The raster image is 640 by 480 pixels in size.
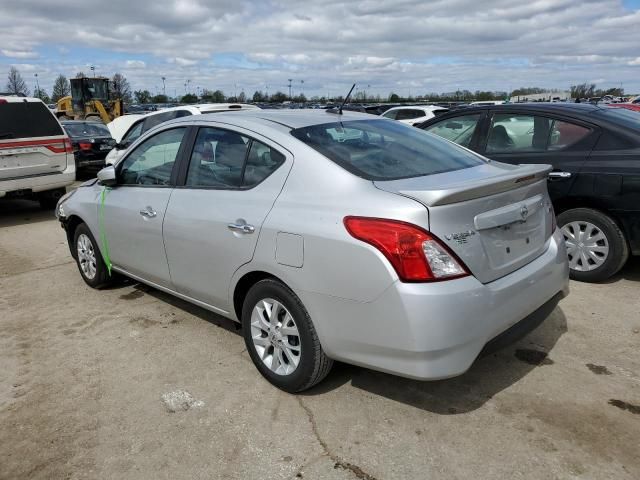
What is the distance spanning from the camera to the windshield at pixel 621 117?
16.3 feet

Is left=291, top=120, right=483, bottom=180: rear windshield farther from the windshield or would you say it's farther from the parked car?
the parked car

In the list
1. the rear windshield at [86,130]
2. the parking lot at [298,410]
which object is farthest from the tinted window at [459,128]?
the rear windshield at [86,130]

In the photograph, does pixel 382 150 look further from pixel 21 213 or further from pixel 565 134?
pixel 21 213

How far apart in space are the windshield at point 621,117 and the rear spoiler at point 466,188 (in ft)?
8.10

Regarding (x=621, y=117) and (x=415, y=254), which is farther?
(x=621, y=117)

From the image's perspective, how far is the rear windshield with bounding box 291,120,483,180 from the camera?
3047mm

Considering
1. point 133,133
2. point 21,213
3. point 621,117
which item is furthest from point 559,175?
point 21,213

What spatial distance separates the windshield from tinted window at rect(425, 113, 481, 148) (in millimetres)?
1232

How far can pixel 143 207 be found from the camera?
408 centimetres

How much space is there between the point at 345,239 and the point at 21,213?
8.86m

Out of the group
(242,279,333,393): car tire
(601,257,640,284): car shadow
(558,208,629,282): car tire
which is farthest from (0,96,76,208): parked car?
(601,257,640,284): car shadow

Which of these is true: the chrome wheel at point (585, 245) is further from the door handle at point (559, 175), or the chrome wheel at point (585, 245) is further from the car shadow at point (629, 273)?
the door handle at point (559, 175)

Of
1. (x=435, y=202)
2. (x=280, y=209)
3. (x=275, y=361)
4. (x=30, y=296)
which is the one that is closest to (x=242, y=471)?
(x=275, y=361)

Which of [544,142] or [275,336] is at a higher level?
[544,142]
